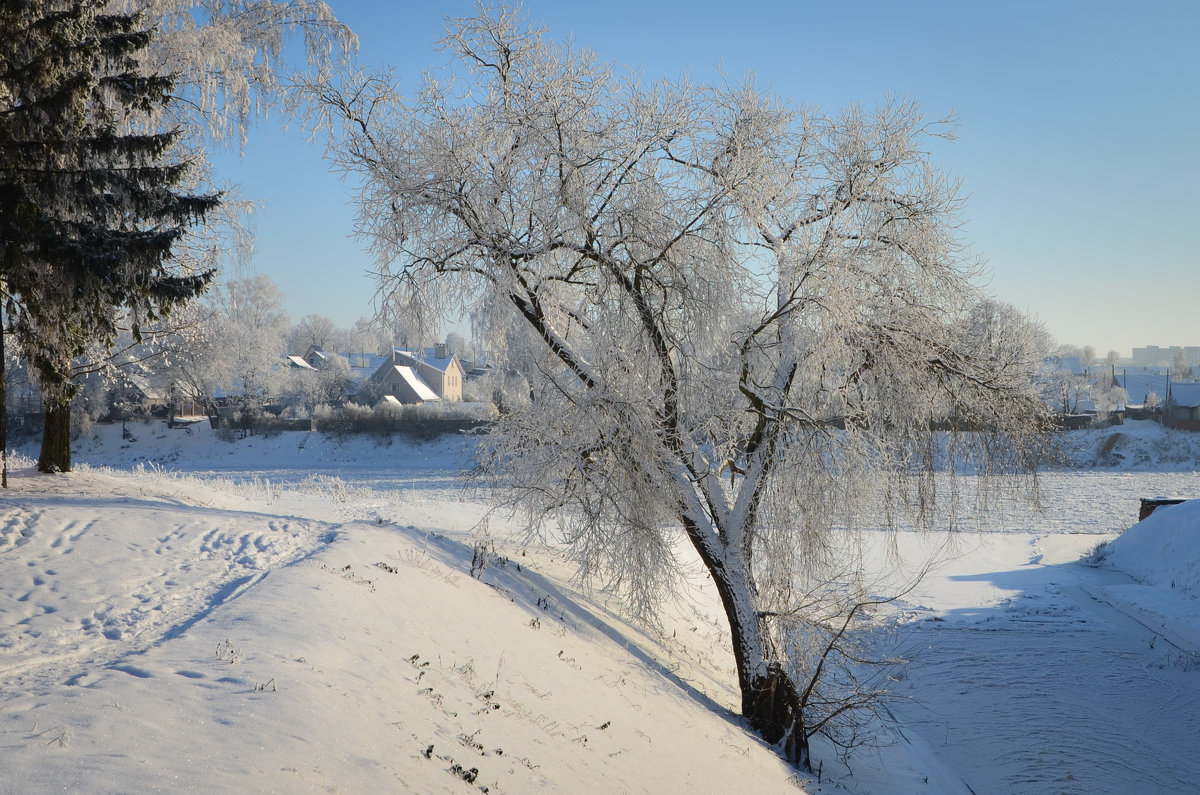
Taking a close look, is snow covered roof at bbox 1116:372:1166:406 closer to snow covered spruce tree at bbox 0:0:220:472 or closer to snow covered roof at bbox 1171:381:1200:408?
snow covered roof at bbox 1171:381:1200:408

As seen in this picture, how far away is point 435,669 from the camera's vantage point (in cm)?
593

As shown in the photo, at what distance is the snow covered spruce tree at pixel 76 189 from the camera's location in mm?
8156

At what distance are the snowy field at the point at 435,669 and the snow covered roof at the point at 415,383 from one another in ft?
149

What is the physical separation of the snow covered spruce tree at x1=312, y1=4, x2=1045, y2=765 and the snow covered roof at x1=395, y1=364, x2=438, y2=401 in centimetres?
5229

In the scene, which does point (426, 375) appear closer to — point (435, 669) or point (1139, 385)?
point (435, 669)

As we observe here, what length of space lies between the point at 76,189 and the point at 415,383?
52.9 meters

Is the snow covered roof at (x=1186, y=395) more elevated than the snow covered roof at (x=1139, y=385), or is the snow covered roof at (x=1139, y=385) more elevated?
the snow covered roof at (x=1139, y=385)

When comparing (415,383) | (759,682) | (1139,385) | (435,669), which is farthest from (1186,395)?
(435,669)

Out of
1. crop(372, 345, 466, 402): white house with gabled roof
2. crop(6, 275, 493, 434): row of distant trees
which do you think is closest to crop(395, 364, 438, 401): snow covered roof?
crop(372, 345, 466, 402): white house with gabled roof

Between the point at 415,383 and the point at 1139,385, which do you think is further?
the point at 1139,385

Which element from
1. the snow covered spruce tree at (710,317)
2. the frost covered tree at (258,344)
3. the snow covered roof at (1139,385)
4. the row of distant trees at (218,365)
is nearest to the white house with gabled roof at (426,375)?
the row of distant trees at (218,365)

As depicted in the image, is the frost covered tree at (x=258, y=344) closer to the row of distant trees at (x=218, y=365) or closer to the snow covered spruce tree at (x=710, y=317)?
the row of distant trees at (x=218, y=365)

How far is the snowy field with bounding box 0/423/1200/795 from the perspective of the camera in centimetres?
411

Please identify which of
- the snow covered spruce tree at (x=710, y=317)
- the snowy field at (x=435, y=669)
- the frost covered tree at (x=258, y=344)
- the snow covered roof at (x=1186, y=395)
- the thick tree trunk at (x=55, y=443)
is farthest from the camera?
the snow covered roof at (x=1186, y=395)
